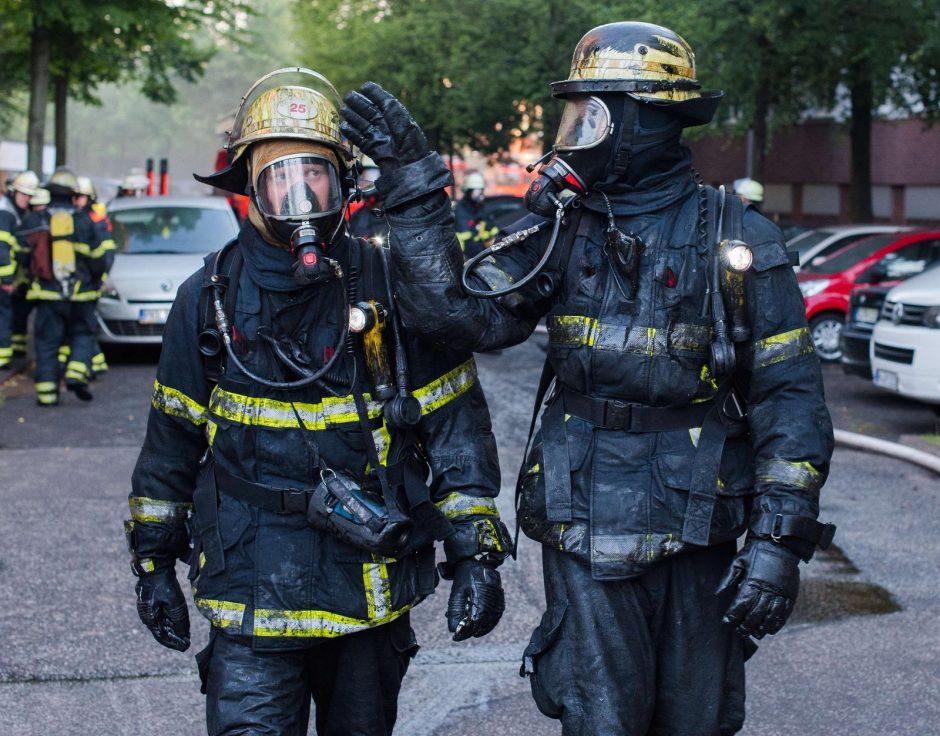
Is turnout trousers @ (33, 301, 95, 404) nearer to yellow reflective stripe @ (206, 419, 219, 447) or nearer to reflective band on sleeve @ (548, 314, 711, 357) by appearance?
yellow reflective stripe @ (206, 419, 219, 447)

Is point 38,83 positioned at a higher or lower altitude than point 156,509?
higher

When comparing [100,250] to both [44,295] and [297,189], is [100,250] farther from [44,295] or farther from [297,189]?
[297,189]

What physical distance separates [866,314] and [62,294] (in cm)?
704

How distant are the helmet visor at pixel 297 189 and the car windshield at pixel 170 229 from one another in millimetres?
11662

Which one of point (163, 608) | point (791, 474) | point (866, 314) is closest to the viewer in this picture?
point (791, 474)

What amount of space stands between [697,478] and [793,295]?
53 centimetres

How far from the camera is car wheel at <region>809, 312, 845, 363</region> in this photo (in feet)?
50.0

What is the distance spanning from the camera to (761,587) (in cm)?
332


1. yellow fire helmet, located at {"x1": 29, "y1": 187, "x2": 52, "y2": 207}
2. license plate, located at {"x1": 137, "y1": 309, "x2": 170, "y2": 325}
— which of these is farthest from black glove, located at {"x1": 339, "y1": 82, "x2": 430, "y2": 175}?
license plate, located at {"x1": 137, "y1": 309, "x2": 170, "y2": 325}

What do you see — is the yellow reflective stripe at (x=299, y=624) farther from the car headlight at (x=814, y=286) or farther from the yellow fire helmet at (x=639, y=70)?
the car headlight at (x=814, y=286)

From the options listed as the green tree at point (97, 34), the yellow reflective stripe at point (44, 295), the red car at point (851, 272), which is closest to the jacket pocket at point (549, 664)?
the yellow reflective stripe at point (44, 295)

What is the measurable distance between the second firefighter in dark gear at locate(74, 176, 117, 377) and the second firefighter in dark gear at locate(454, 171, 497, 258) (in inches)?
161

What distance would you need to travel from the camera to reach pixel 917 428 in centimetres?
1126

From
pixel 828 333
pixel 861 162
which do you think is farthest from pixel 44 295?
pixel 861 162
